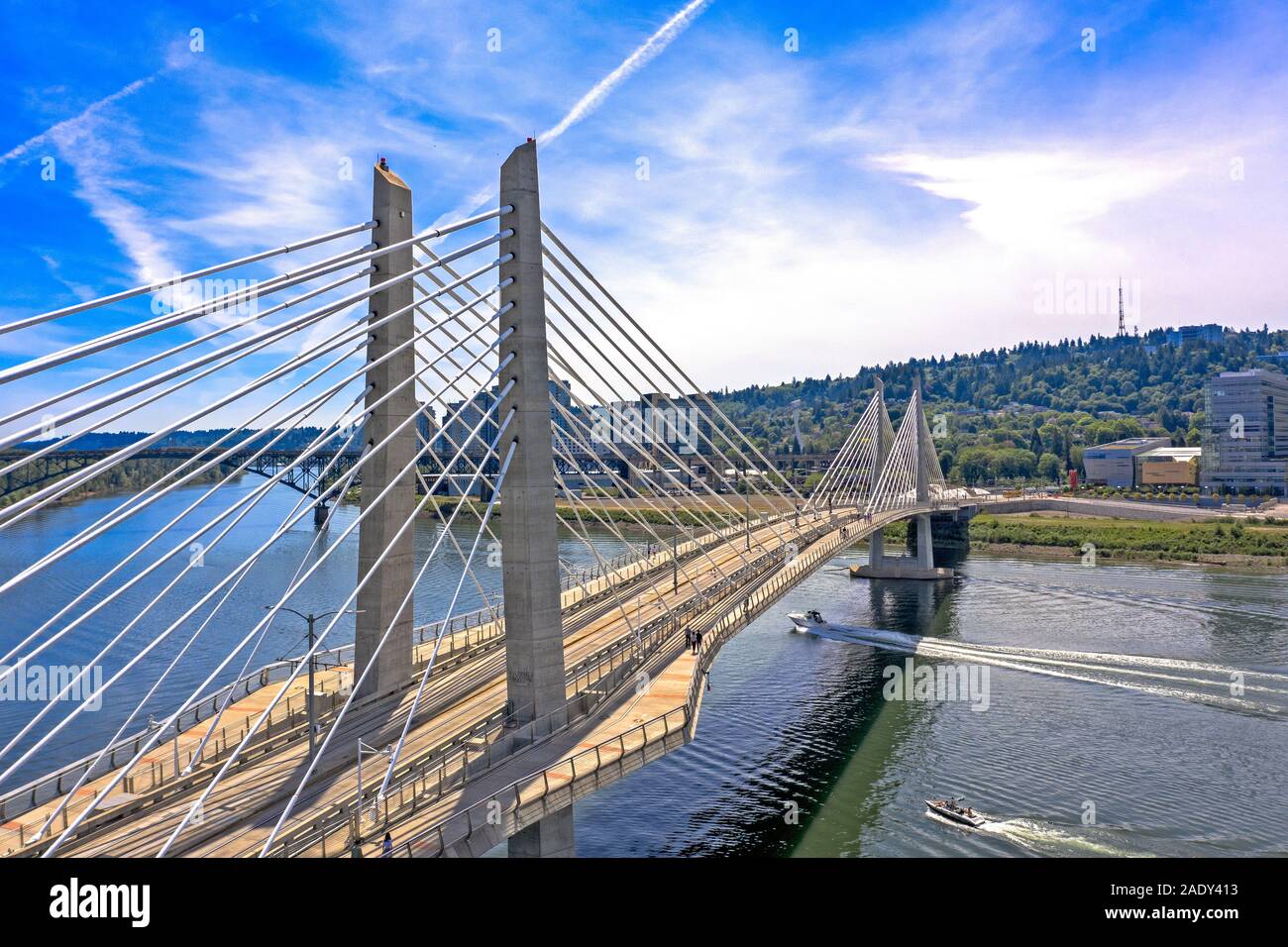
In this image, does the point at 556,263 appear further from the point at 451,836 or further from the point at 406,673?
the point at 451,836

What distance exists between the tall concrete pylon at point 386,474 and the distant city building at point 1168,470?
15054cm

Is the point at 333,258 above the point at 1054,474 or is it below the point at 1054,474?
above

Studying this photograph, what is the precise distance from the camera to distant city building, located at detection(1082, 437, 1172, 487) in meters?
158

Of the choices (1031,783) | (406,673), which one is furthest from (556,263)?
(1031,783)

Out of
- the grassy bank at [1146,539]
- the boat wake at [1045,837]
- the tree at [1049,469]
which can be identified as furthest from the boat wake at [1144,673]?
the tree at [1049,469]

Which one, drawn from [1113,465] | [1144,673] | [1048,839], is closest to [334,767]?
[1048,839]

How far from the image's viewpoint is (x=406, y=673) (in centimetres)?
2766

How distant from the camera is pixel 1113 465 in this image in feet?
523

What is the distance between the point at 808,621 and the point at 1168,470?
118489 millimetres

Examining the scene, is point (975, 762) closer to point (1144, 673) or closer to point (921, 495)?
point (1144, 673)

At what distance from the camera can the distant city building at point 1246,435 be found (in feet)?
446
